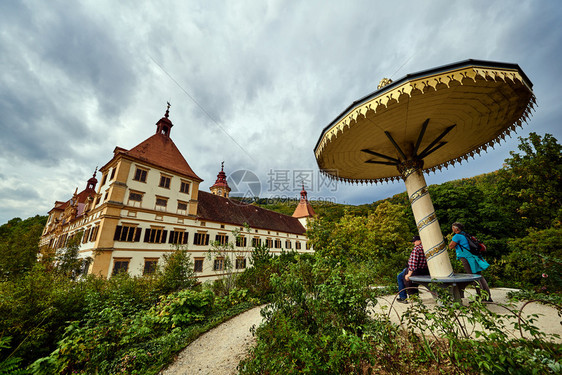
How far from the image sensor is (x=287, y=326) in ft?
11.2

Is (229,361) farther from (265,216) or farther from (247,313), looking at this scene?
(265,216)

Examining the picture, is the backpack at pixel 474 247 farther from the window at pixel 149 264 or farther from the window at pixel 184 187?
the window at pixel 184 187

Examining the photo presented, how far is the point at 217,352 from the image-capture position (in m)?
4.48

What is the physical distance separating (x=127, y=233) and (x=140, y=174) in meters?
5.50

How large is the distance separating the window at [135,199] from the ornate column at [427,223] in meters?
20.6

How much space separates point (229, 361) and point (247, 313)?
10.8 ft

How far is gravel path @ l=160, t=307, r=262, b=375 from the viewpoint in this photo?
3851mm

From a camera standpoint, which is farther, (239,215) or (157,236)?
(239,215)

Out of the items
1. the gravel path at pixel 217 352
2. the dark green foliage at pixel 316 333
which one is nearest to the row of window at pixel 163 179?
the gravel path at pixel 217 352

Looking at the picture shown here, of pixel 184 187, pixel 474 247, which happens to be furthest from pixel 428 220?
pixel 184 187

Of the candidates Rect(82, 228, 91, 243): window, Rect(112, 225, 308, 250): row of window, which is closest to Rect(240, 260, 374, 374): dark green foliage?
Rect(112, 225, 308, 250): row of window

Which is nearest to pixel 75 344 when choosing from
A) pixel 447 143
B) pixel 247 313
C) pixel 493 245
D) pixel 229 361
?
pixel 229 361

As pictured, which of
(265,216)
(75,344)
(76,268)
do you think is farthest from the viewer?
(265,216)

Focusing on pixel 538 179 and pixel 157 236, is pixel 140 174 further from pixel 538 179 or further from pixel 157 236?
pixel 538 179
